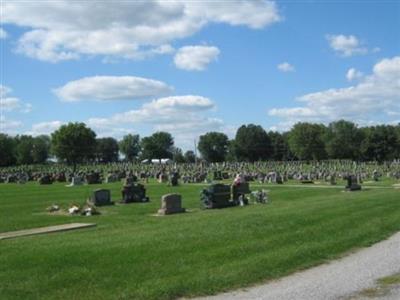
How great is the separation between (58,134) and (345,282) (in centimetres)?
11474

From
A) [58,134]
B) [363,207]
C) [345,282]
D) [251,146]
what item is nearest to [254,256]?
[345,282]

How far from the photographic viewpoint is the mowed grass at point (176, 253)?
31.1ft

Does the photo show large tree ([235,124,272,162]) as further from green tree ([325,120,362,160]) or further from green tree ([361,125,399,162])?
green tree ([361,125,399,162])

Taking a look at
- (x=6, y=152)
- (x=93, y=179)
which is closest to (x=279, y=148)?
(x=6, y=152)

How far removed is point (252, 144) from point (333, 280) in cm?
15171

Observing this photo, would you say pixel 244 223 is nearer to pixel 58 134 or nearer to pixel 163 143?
pixel 58 134

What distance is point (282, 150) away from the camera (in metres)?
164

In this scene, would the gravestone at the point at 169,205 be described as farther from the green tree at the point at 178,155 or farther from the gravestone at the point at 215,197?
the green tree at the point at 178,155

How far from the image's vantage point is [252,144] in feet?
529

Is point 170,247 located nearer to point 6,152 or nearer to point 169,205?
point 169,205

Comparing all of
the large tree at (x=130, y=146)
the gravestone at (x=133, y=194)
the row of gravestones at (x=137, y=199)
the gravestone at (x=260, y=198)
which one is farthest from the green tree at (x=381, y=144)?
the row of gravestones at (x=137, y=199)

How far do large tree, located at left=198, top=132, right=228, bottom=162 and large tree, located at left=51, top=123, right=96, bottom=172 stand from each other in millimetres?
55725

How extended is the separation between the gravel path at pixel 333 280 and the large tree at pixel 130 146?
182m

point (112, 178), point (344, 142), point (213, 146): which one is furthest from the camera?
point (213, 146)
